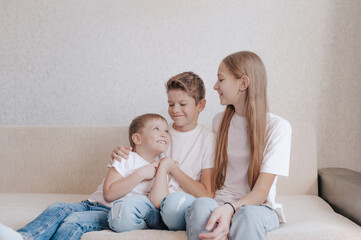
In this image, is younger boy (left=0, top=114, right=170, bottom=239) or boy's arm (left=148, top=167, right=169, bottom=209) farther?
boy's arm (left=148, top=167, right=169, bottom=209)

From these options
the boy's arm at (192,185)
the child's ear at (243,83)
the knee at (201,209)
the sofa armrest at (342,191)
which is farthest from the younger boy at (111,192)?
the sofa armrest at (342,191)

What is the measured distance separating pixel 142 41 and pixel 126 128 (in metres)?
0.62

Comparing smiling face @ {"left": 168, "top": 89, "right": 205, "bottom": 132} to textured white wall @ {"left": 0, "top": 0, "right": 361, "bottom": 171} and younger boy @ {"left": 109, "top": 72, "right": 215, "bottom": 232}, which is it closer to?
younger boy @ {"left": 109, "top": 72, "right": 215, "bottom": 232}

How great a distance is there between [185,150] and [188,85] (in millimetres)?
313

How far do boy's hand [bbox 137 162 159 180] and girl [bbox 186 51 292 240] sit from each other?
0.29m

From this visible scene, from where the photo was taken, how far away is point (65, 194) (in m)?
1.91

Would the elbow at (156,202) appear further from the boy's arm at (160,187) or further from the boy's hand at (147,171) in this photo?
the boy's hand at (147,171)

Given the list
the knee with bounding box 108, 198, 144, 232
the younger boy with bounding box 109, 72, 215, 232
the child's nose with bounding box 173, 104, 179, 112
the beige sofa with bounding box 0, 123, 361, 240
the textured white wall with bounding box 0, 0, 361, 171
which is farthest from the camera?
the textured white wall with bounding box 0, 0, 361, 171

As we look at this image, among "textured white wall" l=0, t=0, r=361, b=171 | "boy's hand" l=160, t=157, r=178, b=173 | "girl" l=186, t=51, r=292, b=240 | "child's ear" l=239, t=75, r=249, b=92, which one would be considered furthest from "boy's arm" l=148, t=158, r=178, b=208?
"textured white wall" l=0, t=0, r=361, b=171

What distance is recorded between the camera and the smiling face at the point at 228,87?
1.49 m

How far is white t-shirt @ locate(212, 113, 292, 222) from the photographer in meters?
1.37

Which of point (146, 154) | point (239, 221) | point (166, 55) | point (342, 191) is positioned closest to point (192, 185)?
point (146, 154)

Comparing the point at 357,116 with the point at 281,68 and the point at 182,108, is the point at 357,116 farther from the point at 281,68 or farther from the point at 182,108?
the point at 182,108

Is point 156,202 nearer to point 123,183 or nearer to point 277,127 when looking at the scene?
point 123,183
